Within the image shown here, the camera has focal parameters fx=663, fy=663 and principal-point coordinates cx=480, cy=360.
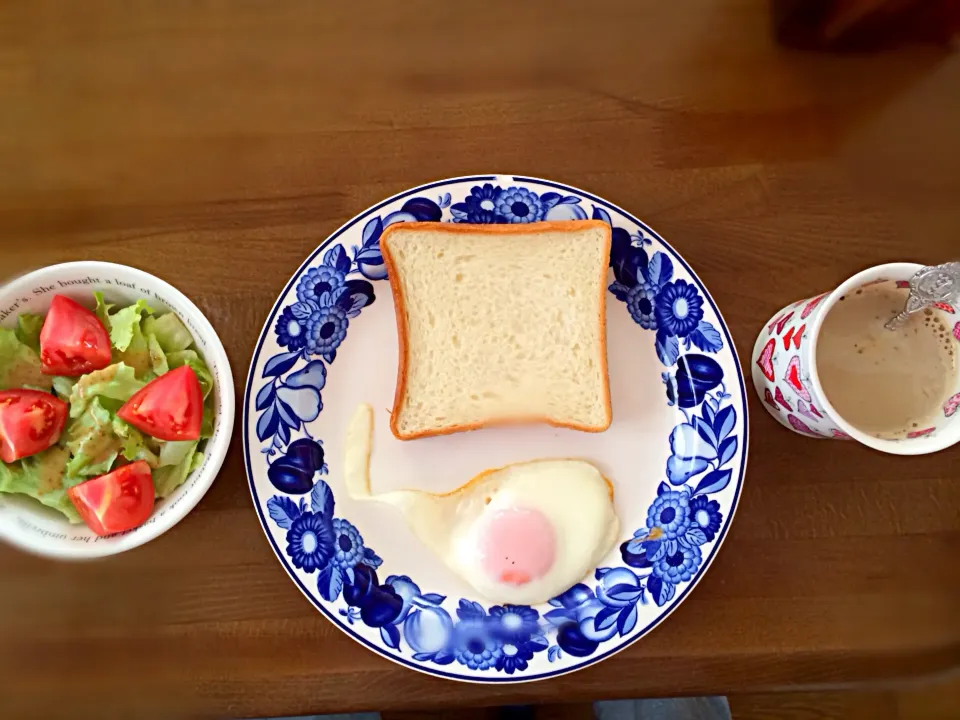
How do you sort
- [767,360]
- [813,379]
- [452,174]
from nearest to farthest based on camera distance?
[813,379] → [767,360] → [452,174]

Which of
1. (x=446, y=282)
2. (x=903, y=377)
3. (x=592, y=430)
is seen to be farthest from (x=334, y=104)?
(x=903, y=377)

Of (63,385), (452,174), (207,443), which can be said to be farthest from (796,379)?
(63,385)

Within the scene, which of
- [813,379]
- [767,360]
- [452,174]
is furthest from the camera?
[452,174]

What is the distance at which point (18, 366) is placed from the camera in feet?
3.36

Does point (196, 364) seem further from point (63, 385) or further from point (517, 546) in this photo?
point (517, 546)

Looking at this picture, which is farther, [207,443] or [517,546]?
[517,546]

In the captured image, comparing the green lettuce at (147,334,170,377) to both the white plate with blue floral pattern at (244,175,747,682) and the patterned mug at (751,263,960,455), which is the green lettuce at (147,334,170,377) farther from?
the patterned mug at (751,263,960,455)

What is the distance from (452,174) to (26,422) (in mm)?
785

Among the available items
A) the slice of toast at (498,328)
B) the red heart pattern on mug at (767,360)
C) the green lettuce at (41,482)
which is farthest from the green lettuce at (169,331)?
the red heart pattern on mug at (767,360)

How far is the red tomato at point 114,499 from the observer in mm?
968

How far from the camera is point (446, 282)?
118cm

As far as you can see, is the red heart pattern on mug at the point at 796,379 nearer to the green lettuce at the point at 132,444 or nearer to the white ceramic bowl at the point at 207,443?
the white ceramic bowl at the point at 207,443

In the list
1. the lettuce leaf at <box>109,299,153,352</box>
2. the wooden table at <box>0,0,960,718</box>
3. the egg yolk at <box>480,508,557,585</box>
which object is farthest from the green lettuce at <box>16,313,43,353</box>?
the egg yolk at <box>480,508,557,585</box>

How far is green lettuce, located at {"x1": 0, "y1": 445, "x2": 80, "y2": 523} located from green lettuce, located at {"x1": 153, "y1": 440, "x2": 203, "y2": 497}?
122mm
